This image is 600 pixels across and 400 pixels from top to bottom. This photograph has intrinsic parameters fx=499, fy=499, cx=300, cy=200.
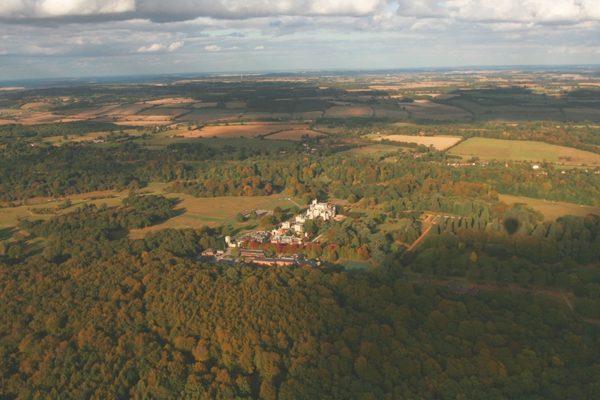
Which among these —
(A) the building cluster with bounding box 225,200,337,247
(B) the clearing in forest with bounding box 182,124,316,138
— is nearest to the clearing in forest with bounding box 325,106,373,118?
(B) the clearing in forest with bounding box 182,124,316,138

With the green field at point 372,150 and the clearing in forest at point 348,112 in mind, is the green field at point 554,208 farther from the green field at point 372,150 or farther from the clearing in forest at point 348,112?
the clearing in forest at point 348,112

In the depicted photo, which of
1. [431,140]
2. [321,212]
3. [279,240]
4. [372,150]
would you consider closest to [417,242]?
[321,212]

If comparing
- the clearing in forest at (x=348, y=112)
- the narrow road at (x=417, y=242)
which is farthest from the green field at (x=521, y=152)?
the clearing in forest at (x=348, y=112)

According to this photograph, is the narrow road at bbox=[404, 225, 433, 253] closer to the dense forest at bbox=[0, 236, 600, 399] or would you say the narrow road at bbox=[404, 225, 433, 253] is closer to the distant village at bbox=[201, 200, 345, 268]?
the dense forest at bbox=[0, 236, 600, 399]

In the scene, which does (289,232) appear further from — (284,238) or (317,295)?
(317,295)

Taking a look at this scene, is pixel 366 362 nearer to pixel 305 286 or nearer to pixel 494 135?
pixel 305 286

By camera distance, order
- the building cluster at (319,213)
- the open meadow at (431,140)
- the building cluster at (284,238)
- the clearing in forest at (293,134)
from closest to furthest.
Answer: the building cluster at (284,238) < the building cluster at (319,213) < the open meadow at (431,140) < the clearing in forest at (293,134)
